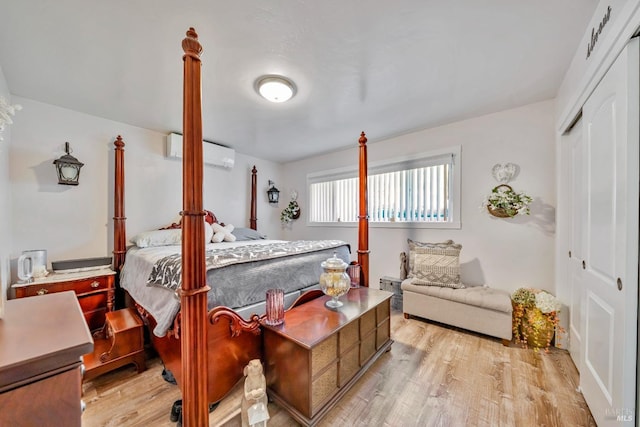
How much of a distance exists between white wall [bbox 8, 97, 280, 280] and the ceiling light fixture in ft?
6.75

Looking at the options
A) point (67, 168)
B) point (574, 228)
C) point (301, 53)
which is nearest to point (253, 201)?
point (67, 168)

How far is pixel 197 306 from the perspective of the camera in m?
1.20

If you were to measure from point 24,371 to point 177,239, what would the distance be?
9.22 feet

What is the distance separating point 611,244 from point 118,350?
3.40m

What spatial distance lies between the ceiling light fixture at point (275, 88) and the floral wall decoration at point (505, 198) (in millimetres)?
2466

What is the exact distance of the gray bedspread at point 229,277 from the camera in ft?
5.29

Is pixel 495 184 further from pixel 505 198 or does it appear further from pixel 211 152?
pixel 211 152

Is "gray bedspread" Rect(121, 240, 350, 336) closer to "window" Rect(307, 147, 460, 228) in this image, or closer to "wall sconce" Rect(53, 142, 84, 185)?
"wall sconce" Rect(53, 142, 84, 185)

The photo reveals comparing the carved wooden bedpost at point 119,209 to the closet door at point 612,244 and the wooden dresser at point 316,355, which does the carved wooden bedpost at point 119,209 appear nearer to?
the wooden dresser at point 316,355

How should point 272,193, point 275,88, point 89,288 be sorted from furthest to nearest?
1. point 272,193
2. point 89,288
3. point 275,88

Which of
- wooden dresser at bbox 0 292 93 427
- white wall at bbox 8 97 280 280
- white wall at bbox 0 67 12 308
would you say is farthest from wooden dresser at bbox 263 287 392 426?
white wall at bbox 8 97 280 280

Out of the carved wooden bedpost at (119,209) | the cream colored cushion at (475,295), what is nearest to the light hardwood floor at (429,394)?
the cream colored cushion at (475,295)

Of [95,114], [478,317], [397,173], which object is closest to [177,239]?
[95,114]

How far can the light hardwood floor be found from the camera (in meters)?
1.53
